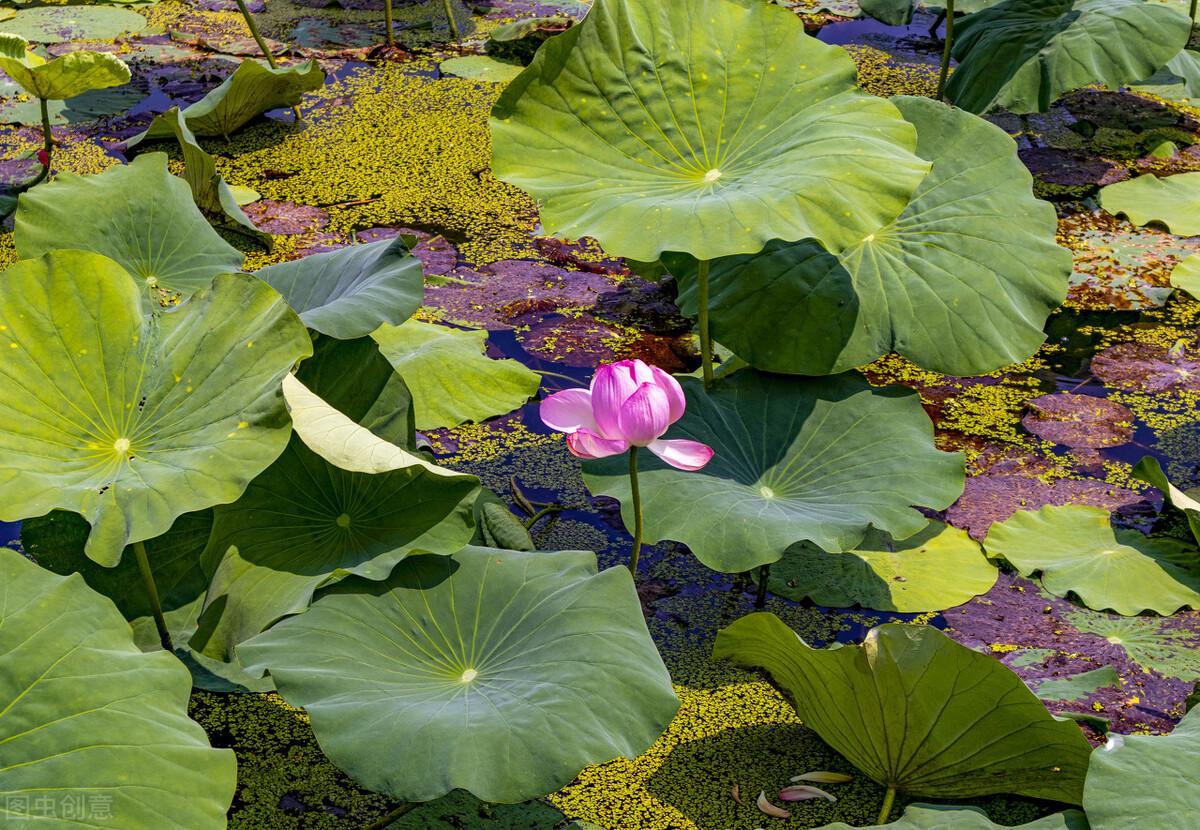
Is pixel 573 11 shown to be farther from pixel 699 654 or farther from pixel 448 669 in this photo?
pixel 448 669

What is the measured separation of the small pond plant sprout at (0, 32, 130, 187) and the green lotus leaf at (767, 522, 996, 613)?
2053 mm

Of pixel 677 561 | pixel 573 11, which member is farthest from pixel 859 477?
pixel 573 11

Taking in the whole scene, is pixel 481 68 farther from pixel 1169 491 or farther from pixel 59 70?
pixel 1169 491

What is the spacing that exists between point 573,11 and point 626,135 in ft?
8.60

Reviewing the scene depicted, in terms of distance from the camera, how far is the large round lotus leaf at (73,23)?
430 cm

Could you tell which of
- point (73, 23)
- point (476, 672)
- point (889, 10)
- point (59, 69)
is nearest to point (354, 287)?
point (476, 672)

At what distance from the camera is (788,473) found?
196 cm

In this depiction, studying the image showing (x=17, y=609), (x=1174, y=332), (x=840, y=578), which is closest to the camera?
(x=17, y=609)

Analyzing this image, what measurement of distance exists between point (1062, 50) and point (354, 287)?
2.17m

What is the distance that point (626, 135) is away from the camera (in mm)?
2125

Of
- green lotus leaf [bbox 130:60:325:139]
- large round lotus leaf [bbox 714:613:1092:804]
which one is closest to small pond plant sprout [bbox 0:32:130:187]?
green lotus leaf [bbox 130:60:325:139]

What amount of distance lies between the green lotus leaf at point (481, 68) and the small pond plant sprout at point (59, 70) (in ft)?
4.24

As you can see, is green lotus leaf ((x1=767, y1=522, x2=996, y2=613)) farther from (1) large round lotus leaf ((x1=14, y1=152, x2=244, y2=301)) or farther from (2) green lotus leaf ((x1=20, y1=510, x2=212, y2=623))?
(1) large round lotus leaf ((x1=14, y1=152, x2=244, y2=301))

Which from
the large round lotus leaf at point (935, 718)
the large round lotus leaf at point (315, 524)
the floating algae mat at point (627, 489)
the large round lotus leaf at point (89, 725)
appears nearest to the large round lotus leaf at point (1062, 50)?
the floating algae mat at point (627, 489)
